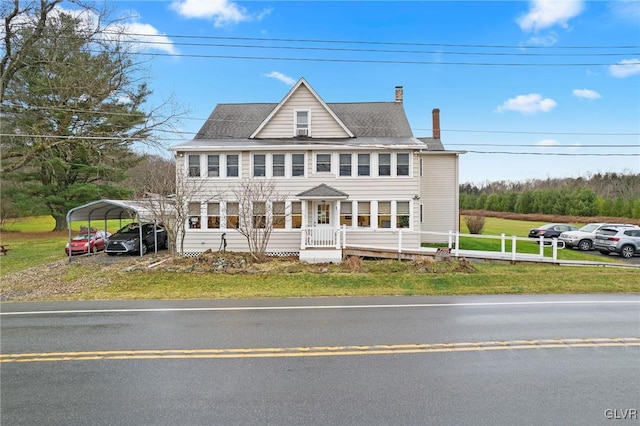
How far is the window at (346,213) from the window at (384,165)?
7.59ft

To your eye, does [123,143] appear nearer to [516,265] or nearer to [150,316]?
[150,316]

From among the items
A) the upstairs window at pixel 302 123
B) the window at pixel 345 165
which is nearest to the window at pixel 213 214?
the upstairs window at pixel 302 123

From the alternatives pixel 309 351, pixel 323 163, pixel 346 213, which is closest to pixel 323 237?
pixel 346 213

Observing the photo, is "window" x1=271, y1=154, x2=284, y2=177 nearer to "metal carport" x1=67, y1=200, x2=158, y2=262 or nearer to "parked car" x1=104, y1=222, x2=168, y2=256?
"metal carport" x1=67, y1=200, x2=158, y2=262

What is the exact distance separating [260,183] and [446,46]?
1091 centimetres

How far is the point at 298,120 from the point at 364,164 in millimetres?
4424

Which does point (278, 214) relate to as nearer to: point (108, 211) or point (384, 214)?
point (384, 214)

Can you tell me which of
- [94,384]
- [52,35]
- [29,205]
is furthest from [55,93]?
[94,384]

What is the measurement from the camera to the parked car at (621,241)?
19.8 metres

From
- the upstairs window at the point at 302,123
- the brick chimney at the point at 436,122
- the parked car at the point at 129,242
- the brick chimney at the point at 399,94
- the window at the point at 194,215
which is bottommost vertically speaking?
the parked car at the point at 129,242

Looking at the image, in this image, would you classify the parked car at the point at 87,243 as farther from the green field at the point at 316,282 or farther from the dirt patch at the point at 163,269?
the green field at the point at 316,282

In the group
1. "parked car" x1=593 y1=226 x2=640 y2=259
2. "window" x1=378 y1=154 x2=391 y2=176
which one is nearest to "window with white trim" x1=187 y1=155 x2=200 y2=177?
"window" x1=378 y1=154 x2=391 y2=176

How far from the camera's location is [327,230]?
17.5 m

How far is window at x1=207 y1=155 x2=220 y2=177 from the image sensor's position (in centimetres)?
1895
